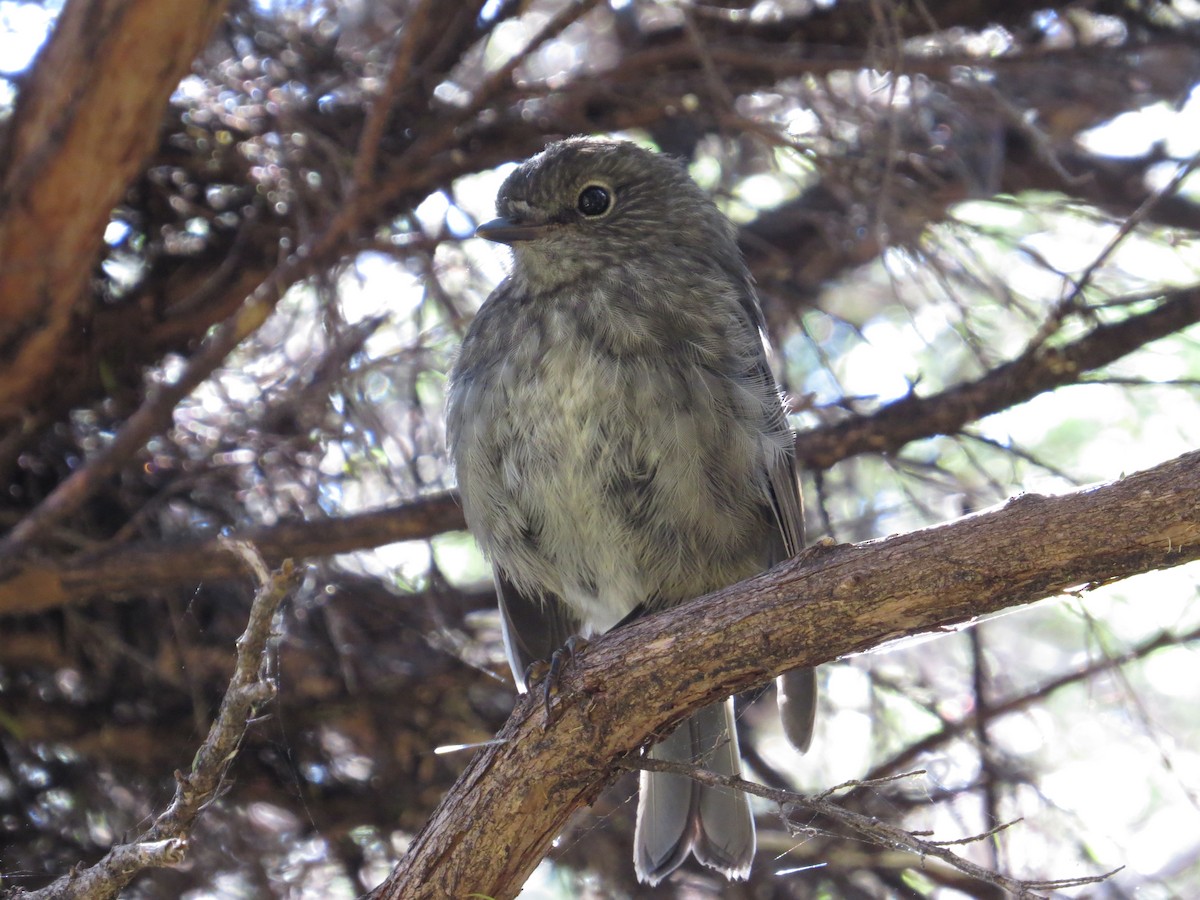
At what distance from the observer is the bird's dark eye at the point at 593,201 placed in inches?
154

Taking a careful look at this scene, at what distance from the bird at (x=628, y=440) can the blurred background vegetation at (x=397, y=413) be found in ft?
0.78

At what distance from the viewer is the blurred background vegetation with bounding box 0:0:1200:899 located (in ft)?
11.9

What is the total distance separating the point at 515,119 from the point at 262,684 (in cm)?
280

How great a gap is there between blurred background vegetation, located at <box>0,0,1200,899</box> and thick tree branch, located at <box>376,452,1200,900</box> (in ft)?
3.63

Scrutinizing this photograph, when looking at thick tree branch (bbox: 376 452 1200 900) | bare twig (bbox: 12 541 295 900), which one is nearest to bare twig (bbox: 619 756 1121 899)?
thick tree branch (bbox: 376 452 1200 900)

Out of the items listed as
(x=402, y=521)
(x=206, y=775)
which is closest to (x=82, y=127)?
(x=402, y=521)

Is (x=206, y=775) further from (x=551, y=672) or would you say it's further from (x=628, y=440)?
(x=628, y=440)

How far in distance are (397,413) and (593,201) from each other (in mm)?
1209

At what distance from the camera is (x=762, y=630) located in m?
2.41

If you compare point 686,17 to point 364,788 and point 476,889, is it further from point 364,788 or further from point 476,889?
point 364,788

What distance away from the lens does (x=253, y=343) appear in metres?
4.48

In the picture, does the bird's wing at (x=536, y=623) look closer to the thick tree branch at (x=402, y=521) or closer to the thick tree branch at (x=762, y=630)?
the thick tree branch at (x=402, y=521)

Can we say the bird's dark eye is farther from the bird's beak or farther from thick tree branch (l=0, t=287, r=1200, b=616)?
thick tree branch (l=0, t=287, r=1200, b=616)

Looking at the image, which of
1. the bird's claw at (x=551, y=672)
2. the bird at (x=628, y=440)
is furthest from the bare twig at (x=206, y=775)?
the bird at (x=628, y=440)
